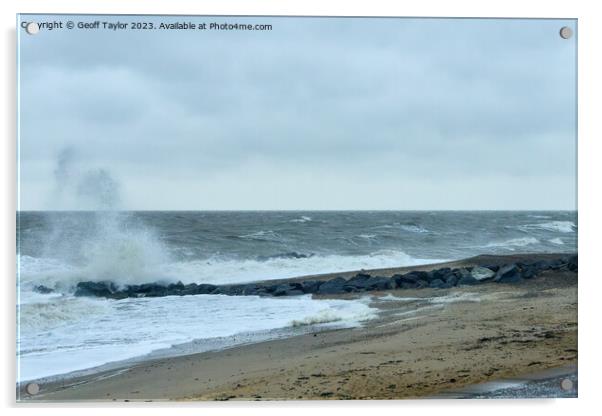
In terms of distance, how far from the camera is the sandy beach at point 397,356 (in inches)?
176

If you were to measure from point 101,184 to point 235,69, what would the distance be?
1.25m

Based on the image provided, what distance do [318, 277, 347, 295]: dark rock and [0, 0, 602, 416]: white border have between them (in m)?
0.87

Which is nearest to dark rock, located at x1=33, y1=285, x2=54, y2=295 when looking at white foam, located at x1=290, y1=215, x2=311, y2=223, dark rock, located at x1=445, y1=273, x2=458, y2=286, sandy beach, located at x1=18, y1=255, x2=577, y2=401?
sandy beach, located at x1=18, y1=255, x2=577, y2=401

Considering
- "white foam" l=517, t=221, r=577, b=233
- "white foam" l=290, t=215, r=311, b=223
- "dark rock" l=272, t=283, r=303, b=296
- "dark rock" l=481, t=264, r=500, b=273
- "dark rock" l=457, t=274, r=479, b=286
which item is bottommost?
"dark rock" l=272, t=283, r=303, b=296

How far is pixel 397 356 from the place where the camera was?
15.2 ft

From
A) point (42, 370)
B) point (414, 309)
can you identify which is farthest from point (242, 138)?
point (42, 370)

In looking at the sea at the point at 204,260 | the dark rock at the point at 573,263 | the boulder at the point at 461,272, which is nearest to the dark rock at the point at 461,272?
the boulder at the point at 461,272

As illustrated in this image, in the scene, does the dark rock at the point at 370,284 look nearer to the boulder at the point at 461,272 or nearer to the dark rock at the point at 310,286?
the dark rock at the point at 310,286

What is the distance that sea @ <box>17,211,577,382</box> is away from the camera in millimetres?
4551

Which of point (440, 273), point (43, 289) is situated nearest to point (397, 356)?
point (440, 273)

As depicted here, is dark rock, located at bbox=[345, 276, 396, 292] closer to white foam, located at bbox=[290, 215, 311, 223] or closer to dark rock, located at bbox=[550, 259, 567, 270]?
white foam, located at bbox=[290, 215, 311, 223]

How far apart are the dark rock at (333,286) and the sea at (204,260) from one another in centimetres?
7

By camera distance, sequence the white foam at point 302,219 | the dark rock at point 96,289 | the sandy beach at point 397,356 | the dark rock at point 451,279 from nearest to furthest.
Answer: the sandy beach at point 397,356 → the dark rock at point 96,289 → the white foam at point 302,219 → the dark rock at point 451,279

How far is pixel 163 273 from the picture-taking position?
475cm
